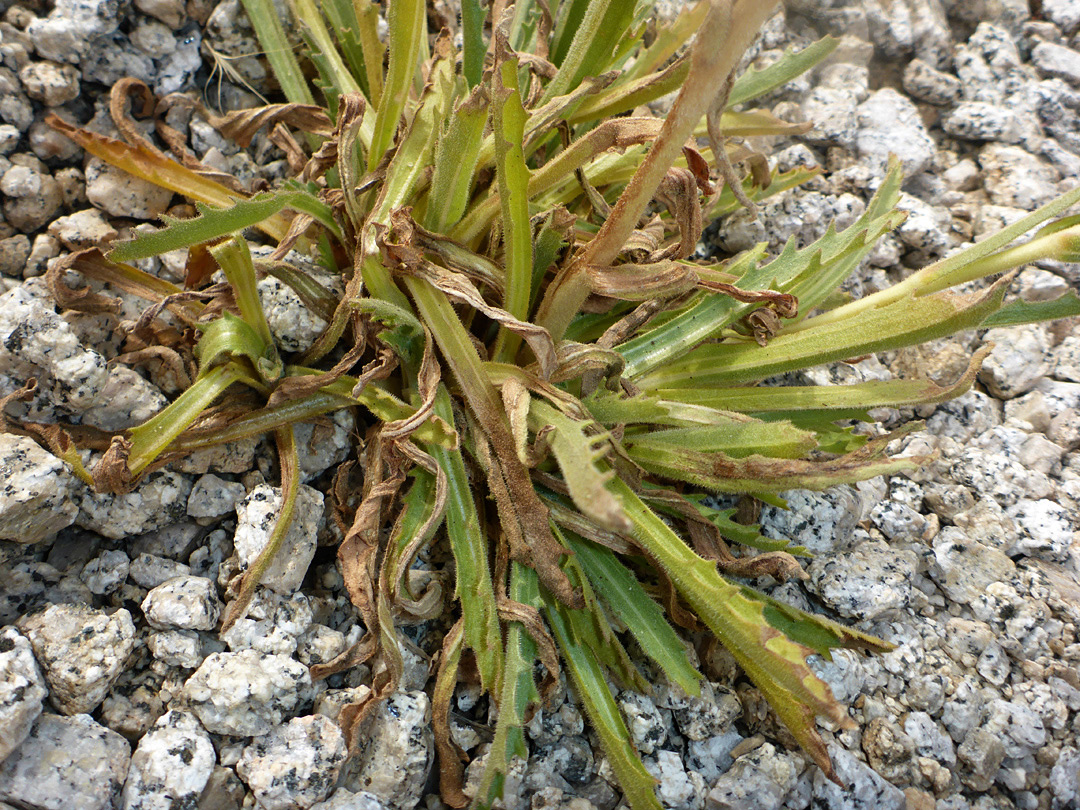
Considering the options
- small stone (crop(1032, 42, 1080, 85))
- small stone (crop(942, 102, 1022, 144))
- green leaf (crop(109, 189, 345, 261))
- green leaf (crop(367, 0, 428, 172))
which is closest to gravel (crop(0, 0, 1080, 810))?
green leaf (crop(109, 189, 345, 261))

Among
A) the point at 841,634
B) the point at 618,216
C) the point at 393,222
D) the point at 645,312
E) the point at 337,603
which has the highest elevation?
the point at 618,216

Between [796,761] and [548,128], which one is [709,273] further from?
[796,761]

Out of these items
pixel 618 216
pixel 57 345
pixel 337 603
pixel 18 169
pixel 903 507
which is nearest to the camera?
pixel 618 216

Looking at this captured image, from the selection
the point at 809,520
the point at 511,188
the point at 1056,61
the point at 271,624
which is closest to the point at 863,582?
the point at 809,520

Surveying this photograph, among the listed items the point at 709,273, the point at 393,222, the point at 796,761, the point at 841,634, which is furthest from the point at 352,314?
the point at 796,761

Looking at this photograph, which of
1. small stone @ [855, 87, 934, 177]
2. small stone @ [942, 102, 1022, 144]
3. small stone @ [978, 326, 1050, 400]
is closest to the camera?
small stone @ [978, 326, 1050, 400]

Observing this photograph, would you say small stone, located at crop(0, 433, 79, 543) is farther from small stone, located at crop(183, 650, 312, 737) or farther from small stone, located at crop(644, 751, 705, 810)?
small stone, located at crop(644, 751, 705, 810)
